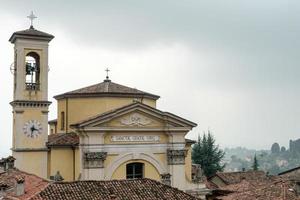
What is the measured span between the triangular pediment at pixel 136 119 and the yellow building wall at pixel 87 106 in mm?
2239

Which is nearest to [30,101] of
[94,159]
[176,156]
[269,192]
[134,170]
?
[94,159]

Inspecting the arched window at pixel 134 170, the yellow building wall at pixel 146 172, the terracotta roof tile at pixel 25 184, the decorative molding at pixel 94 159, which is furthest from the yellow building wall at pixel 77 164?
the terracotta roof tile at pixel 25 184

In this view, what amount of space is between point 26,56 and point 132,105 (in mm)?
6991

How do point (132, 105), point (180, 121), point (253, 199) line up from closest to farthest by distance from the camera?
point (253, 199), point (132, 105), point (180, 121)

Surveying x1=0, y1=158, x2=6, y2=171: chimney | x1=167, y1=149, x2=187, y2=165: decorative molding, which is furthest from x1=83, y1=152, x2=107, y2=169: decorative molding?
x1=0, y1=158, x2=6, y2=171: chimney

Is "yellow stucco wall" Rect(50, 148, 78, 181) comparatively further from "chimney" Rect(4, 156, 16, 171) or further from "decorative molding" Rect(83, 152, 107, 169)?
"chimney" Rect(4, 156, 16, 171)

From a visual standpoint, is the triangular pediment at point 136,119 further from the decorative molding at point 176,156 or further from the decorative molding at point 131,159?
the decorative molding at point 131,159

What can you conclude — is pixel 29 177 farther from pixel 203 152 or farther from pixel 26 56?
pixel 203 152

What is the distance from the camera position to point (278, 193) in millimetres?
25547

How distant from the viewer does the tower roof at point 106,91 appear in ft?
110

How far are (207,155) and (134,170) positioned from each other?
24583 millimetres

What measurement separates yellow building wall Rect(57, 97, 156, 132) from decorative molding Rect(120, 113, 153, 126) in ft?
7.25

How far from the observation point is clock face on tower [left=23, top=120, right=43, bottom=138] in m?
31.5

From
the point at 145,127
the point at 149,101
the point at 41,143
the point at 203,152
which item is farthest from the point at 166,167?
the point at 203,152
